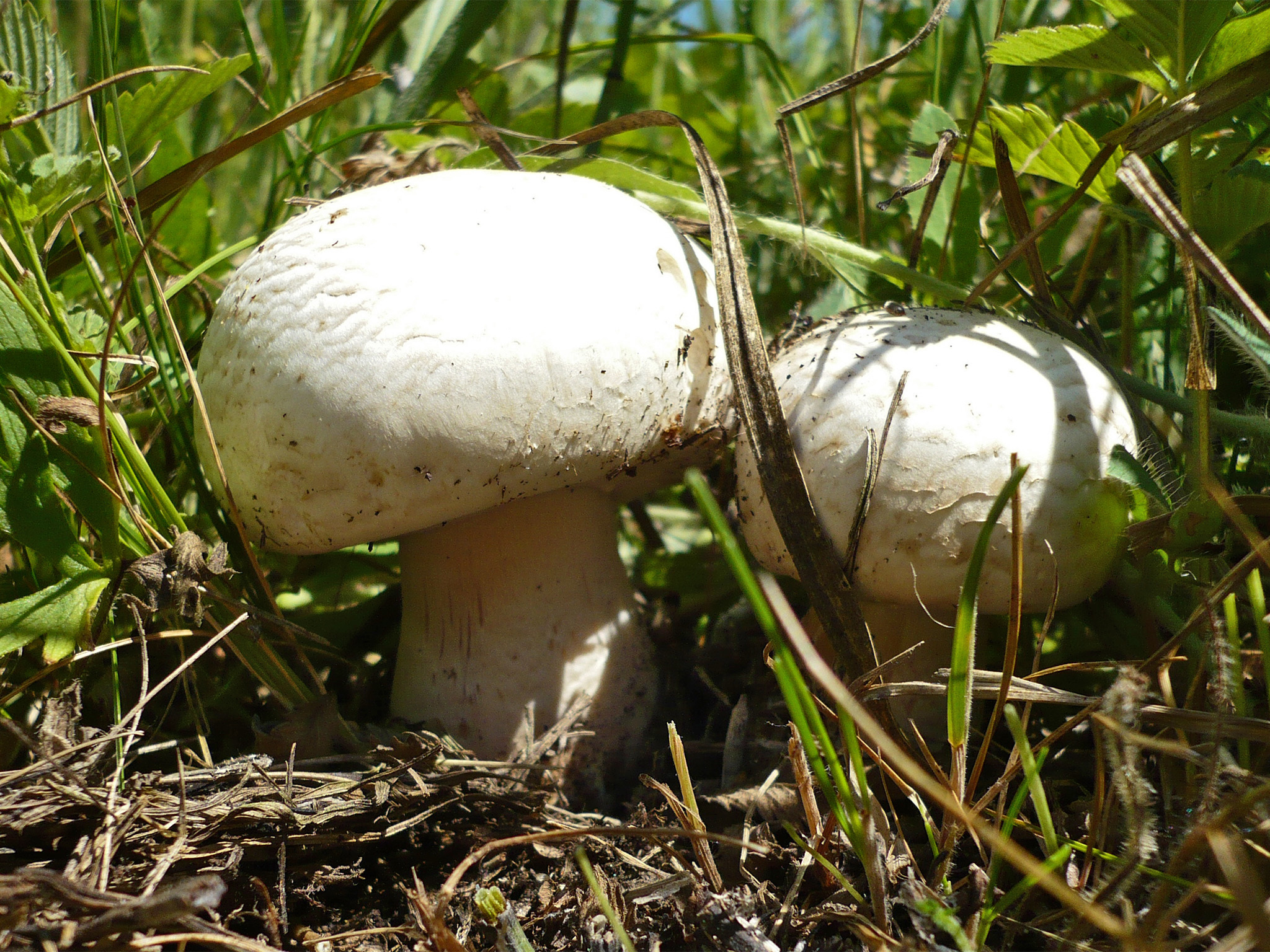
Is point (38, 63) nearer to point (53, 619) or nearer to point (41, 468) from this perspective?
point (41, 468)

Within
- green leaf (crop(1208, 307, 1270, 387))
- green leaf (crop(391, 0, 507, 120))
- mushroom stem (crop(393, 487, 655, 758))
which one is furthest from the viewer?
green leaf (crop(391, 0, 507, 120))

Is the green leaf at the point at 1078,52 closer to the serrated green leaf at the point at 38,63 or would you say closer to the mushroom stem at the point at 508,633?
the mushroom stem at the point at 508,633

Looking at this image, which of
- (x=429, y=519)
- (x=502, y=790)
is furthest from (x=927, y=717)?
(x=429, y=519)

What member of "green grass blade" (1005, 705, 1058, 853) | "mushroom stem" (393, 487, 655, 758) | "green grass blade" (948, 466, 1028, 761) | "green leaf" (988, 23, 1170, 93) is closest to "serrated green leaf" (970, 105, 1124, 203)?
"green leaf" (988, 23, 1170, 93)

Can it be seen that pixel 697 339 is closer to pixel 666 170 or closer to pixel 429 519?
pixel 429 519

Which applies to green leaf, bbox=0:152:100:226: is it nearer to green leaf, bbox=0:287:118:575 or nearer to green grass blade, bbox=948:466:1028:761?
green leaf, bbox=0:287:118:575

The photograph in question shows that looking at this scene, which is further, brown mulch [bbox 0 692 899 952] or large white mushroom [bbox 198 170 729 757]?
large white mushroom [bbox 198 170 729 757]
